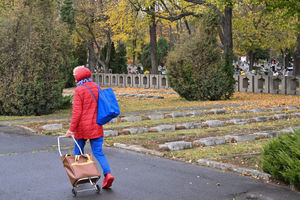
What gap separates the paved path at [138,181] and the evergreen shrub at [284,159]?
0.67ft

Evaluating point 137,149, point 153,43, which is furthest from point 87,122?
point 153,43

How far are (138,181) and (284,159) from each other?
212 cm

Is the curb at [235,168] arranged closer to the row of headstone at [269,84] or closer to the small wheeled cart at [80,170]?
the small wheeled cart at [80,170]

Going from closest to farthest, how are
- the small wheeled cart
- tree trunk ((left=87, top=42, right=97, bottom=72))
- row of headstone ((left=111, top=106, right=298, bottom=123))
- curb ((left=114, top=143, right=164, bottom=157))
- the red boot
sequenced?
the small wheeled cart
the red boot
curb ((left=114, top=143, right=164, bottom=157))
row of headstone ((left=111, top=106, right=298, bottom=123))
tree trunk ((left=87, top=42, right=97, bottom=72))

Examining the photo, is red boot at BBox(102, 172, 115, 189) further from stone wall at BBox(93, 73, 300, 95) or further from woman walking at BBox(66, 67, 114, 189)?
stone wall at BBox(93, 73, 300, 95)

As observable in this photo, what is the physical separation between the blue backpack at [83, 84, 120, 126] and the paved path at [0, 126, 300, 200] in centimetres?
101

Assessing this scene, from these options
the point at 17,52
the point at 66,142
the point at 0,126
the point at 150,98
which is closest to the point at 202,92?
the point at 150,98

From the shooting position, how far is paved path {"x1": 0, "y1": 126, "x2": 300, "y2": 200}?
6449 millimetres

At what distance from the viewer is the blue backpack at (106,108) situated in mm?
6691

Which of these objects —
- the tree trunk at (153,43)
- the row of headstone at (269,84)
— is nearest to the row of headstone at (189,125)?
the row of headstone at (269,84)

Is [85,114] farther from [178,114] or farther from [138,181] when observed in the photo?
[178,114]

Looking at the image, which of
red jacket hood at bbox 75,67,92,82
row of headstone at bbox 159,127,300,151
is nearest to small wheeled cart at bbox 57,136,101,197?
red jacket hood at bbox 75,67,92,82

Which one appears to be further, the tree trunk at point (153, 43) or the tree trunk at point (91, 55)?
the tree trunk at point (91, 55)

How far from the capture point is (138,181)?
7.23m
